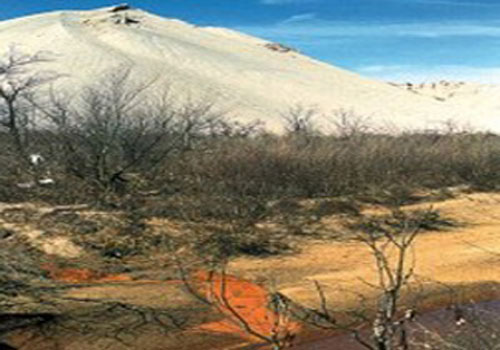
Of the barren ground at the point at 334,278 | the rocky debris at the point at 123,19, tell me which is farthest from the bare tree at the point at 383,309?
the rocky debris at the point at 123,19

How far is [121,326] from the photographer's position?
920 cm

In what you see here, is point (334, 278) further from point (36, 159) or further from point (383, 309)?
point (36, 159)

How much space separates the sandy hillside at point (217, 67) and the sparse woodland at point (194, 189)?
65.1 feet

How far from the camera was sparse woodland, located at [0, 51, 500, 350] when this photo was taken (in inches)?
392

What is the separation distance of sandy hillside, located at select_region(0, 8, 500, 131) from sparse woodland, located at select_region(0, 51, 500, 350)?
781 inches

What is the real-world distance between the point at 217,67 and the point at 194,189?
3594cm

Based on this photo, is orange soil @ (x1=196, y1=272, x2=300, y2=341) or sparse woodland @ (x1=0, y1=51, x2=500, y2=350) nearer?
orange soil @ (x1=196, y1=272, x2=300, y2=341)

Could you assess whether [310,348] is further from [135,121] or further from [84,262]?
[135,121]

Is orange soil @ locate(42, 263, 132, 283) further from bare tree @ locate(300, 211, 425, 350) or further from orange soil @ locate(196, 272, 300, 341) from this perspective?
bare tree @ locate(300, 211, 425, 350)

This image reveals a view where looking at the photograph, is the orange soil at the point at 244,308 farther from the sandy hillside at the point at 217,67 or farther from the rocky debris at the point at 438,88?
the rocky debris at the point at 438,88

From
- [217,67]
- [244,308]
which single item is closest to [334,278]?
[244,308]

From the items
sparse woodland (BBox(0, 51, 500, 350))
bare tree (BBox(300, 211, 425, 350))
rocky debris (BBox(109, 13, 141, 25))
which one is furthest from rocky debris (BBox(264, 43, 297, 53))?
bare tree (BBox(300, 211, 425, 350))

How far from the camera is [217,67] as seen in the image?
170ft

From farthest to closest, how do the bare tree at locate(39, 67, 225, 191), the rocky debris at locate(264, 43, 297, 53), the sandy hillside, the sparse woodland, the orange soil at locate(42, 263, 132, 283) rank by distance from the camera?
the rocky debris at locate(264, 43, 297, 53) → the sandy hillside → the bare tree at locate(39, 67, 225, 191) → the orange soil at locate(42, 263, 132, 283) → the sparse woodland
